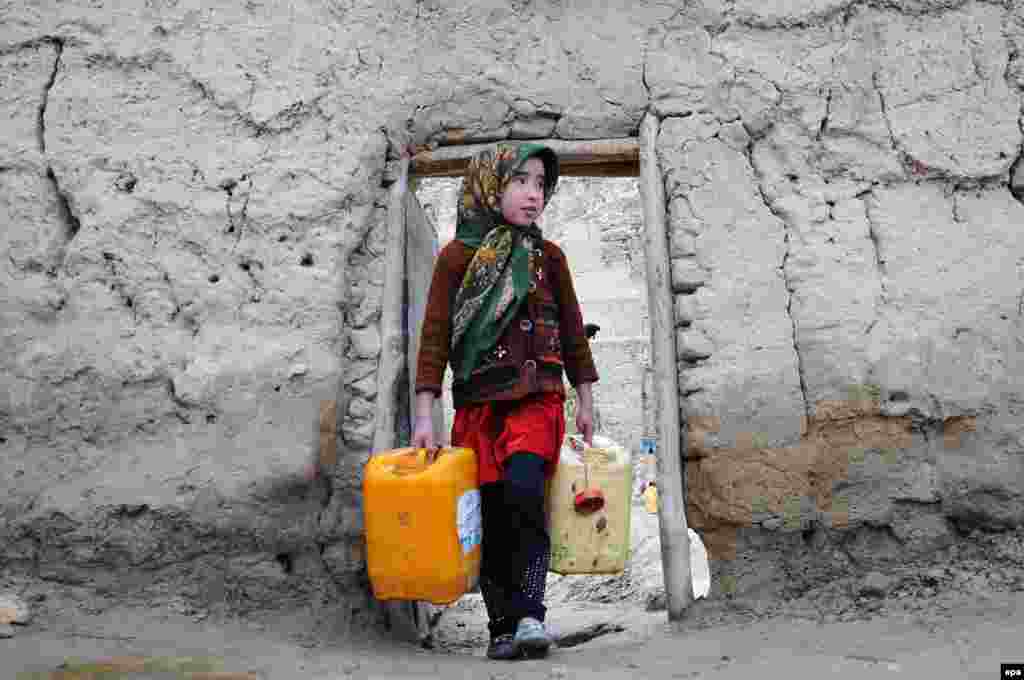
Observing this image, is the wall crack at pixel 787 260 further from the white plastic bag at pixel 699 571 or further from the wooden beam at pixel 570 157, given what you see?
the white plastic bag at pixel 699 571

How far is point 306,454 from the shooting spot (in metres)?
2.65

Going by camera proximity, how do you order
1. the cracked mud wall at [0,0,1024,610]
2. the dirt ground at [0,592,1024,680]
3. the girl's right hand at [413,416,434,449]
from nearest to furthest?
1. the dirt ground at [0,592,1024,680]
2. the girl's right hand at [413,416,434,449]
3. the cracked mud wall at [0,0,1024,610]

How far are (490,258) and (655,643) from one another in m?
1.17

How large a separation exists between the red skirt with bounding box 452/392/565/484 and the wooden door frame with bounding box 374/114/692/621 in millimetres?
327

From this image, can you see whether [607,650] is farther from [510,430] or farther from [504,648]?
[510,430]

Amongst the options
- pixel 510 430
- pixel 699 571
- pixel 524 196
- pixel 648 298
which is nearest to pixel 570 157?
pixel 524 196

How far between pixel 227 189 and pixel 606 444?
147 cm

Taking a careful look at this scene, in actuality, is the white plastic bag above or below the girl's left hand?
below

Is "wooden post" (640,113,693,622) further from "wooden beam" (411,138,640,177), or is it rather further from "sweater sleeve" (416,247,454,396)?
"sweater sleeve" (416,247,454,396)

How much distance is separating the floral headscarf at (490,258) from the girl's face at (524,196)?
19mm

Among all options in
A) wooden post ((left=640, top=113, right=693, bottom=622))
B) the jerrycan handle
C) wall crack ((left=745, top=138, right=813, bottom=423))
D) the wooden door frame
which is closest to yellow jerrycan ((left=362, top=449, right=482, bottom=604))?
the jerrycan handle

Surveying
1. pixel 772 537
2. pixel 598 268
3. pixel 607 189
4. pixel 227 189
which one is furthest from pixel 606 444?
pixel 607 189

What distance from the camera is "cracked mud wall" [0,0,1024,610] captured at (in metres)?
2.57

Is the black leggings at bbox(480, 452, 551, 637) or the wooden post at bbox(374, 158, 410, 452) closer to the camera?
the black leggings at bbox(480, 452, 551, 637)
